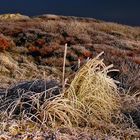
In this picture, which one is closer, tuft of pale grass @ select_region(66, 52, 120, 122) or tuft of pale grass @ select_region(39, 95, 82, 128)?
tuft of pale grass @ select_region(39, 95, 82, 128)

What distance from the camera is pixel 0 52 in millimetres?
26828

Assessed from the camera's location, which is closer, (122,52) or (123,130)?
(123,130)

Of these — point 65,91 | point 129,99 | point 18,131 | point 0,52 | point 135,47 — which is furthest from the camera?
point 135,47

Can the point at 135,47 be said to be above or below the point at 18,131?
below

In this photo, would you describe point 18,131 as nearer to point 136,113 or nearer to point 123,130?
point 123,130

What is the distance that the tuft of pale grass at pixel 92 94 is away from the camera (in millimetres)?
10344

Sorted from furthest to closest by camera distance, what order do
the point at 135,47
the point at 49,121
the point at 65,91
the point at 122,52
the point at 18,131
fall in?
the point at 135,47 → the point at 122,52 → the point at 65,91 → the point at 49,121 → the point at 18,131

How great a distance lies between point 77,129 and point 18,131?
3.59 feet

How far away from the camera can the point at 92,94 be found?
10766mm

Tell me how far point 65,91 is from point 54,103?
0.62 m

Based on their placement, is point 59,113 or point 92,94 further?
point 92,94

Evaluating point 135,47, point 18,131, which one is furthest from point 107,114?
point 135,47

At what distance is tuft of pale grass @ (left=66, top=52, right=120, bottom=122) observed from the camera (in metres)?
10.3

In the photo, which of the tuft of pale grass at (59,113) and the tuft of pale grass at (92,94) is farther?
the tuft of pale grass at (92,94)
